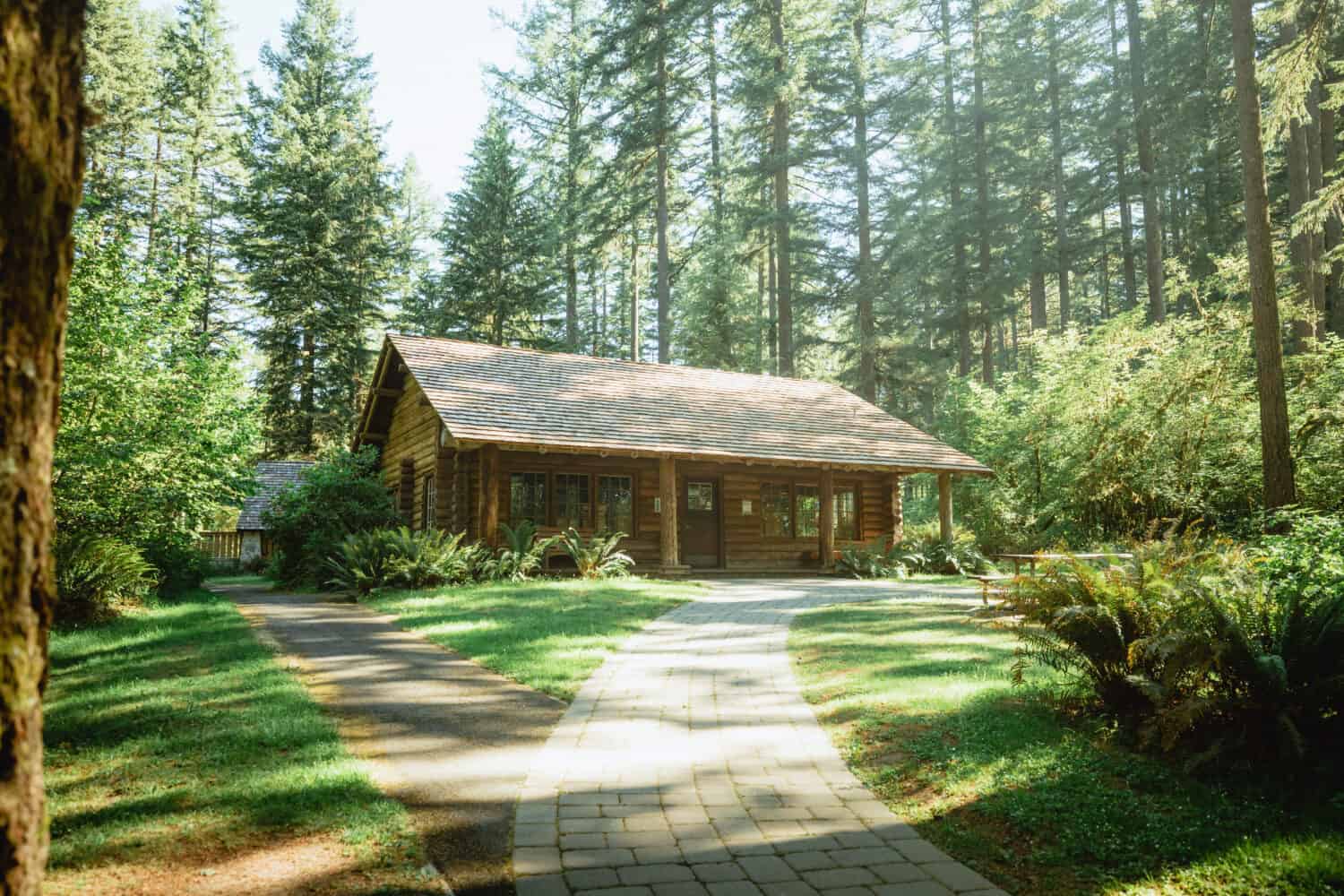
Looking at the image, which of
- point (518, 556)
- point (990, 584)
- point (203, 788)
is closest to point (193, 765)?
point (203, 788)

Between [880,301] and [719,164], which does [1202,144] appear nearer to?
[880,301]

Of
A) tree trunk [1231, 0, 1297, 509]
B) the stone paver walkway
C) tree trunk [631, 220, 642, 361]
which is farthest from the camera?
tree trunk [631, 220, 642, 361]

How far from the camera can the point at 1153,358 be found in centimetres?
1688

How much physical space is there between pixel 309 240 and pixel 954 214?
25.1 m

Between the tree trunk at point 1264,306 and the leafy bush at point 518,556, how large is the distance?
11969 mm

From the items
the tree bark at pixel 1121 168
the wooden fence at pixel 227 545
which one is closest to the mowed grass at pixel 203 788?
the wooden fence at pixel 227 545

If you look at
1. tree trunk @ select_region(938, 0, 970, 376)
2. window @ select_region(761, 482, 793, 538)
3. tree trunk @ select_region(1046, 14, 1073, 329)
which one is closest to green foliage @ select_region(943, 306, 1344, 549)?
window @ select_region(761, 482, 793, 538)

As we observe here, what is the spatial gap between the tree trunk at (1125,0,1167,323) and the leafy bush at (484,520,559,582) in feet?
67.7

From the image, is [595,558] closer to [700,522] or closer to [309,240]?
[700,522]

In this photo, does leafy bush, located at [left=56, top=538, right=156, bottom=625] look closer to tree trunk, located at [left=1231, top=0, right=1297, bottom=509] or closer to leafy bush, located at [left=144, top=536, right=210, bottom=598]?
leafy bush, located at [left=144, top=536, right=210, bottom=598]

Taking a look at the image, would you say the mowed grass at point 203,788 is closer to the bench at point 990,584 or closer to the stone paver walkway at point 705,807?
the stone paver walkway at point 705,807

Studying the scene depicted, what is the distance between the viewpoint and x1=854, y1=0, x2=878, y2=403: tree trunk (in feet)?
95.5

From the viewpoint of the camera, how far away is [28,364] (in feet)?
5.38

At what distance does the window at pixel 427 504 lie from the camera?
18.5m
